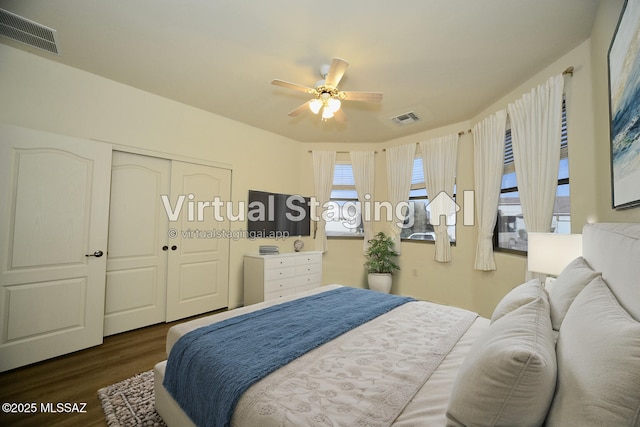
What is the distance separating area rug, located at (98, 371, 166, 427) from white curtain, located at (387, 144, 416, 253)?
3539mm

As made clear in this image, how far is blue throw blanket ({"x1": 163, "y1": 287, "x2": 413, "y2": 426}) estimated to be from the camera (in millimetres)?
1081

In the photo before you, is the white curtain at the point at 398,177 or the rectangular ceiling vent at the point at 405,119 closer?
the rectangular ceiling vent at the point at 405,119

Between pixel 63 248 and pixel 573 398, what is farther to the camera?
pixel 63 248

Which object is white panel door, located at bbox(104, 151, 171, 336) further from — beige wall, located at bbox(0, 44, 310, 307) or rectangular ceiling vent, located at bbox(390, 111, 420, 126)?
rectangular ceiling vent, located at bbox(390, 111, 420, 126)

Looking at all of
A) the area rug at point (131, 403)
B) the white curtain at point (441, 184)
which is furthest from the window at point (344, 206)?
the area rug at point (131, 403)

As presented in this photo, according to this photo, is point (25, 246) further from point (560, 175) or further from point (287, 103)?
point (560, 175)

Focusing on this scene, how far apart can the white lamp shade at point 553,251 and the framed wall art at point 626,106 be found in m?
0.40

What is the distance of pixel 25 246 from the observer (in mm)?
2256

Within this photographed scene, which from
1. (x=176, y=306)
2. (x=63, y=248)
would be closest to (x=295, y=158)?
(x=176, y=306)

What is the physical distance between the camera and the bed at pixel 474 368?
0.62 m

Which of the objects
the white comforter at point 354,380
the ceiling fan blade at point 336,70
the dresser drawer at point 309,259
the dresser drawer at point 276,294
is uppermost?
the ceiling fan blade at point 336,70

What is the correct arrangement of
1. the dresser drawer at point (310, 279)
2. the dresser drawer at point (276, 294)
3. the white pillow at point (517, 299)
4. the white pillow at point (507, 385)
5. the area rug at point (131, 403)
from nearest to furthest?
the white pillow at point (507, 385) → the white pillow at point (517, 299) → the area rug at point (131, 403) → the dresser drawer at point (276, 294) → the dresser drawer at point (310, 279)

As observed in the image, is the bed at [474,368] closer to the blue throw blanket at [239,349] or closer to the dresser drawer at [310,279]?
the blue throw blanket at [239,349]

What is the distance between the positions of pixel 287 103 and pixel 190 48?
3.95 ft
